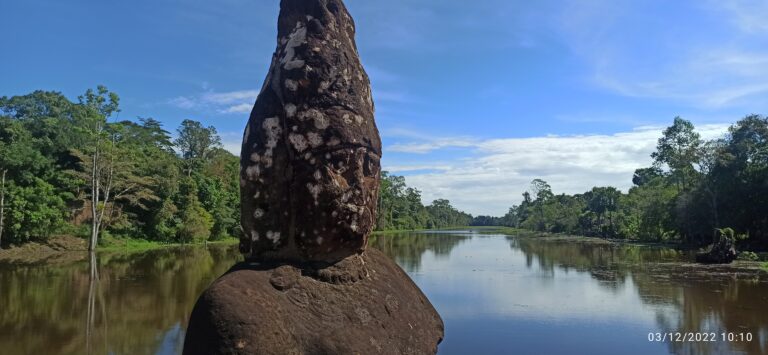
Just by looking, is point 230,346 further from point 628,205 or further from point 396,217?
point 396,217

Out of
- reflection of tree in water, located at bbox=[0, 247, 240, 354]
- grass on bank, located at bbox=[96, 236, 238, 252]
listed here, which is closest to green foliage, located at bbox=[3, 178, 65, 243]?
grass on bank, located at bbox=[96, 236, 238, 252]

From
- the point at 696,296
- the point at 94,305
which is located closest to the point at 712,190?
the point at 696,296

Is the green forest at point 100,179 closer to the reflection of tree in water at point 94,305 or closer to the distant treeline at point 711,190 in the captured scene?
the reflection of tree in water at point 94,305

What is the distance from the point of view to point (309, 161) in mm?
4031

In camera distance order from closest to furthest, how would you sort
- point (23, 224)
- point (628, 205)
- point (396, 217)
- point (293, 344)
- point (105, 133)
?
1. point (293, 344)
2. point (105, 133)
3. point (23, 224)
4. point (628, 205)
5. point (396, 217)

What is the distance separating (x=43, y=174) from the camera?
28.5m

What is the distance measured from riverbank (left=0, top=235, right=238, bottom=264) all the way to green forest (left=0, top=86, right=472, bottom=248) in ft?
1.64

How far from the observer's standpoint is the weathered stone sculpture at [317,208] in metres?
3.64

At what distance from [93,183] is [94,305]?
14344mm

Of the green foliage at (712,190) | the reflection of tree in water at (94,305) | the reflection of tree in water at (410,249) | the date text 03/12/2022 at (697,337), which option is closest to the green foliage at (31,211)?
the reflection of tree in water at (94,305)

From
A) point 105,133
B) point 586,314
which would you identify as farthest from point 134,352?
point 105,133

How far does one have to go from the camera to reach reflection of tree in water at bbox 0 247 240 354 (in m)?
7.97

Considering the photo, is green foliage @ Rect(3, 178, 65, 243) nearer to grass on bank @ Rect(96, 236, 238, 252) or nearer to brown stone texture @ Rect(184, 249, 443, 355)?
grass on bank @ Rect(96, 236, 238, 252)

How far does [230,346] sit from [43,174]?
31.3 m
